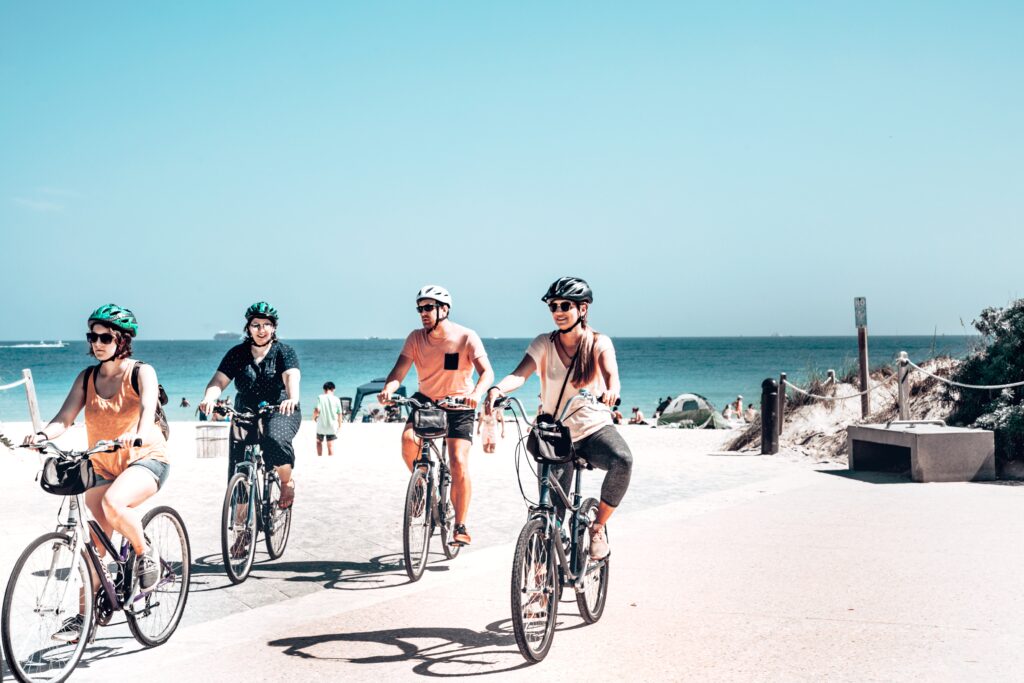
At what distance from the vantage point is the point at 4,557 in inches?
283

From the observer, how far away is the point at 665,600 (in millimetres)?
6008

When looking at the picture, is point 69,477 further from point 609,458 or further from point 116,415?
point 609,458

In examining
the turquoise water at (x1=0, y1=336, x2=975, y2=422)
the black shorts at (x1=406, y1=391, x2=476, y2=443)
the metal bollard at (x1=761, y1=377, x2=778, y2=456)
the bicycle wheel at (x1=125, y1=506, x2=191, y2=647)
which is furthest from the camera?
the turquoise water at (x1=0, y1=336, x2=975, y2=422)

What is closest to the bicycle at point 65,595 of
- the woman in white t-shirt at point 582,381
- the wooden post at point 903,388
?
the woman in white t-shirt at point 582,381

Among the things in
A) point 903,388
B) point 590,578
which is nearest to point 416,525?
point 590,578

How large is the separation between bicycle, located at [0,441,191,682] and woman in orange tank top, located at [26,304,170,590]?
13 centimetres

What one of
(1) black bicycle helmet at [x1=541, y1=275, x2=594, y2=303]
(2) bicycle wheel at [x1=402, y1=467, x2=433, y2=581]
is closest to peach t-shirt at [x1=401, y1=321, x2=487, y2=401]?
(2) bicycle wheel at [x1=402, y1=467, x2=433, y2=581]

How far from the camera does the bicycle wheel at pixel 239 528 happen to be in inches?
255

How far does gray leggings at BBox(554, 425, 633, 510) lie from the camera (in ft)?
17.1

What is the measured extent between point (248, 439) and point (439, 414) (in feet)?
4.38

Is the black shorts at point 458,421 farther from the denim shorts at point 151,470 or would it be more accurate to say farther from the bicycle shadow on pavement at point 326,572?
the denim shorts at point 151,470

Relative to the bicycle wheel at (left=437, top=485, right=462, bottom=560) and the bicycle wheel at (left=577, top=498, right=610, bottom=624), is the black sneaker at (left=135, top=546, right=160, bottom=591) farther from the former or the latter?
the bicycle wheel at (left=437, top=485, right=462, bottom=560)

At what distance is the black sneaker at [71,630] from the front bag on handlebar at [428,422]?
2743mm

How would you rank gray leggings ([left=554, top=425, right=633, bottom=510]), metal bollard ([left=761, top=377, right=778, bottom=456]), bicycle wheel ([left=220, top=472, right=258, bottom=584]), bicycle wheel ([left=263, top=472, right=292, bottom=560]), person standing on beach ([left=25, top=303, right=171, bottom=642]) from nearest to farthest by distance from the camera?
person standing on beach ([left=25, top=303, right=171, bottom=642]) → gray leggings ([left=554, top=425, right=633, bottom=510]) → bicycle wheel ([left=220, top=472, right=258, bottom=584]) → bicycle wheel ([left=263, top=472, right=292, bottom=560]) → metal bollard ([left=761, top=377, right=778, bottom=456])
